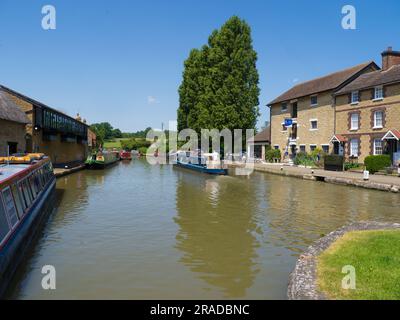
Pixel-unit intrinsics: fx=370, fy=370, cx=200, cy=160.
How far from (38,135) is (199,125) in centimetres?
1748

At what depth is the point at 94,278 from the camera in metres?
7.81

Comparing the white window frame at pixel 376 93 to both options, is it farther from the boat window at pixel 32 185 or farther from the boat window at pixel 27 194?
the boat window at pixel 27 194

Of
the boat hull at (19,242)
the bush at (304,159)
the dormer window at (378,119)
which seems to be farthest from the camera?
the bush at (304,159)

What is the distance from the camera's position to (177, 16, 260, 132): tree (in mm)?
40125

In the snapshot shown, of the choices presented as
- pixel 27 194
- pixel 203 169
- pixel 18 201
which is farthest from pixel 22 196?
pixel 203 169

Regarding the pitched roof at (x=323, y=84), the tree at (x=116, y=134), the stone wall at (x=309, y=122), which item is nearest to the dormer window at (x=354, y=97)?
the pitched roof at (x=323, y=84)

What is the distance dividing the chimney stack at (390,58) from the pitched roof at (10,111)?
99.0 ft

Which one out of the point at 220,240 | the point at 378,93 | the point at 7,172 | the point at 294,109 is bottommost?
the point at 220,240

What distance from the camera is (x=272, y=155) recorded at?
144 feet

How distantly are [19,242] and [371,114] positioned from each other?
29892 millimetres

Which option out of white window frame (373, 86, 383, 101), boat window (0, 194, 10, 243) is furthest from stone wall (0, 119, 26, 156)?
Result: white window frame (373, 86, 383, 101)

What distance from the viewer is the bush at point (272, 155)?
143 feet

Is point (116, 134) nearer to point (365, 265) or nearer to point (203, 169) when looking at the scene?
point (203, 169)
